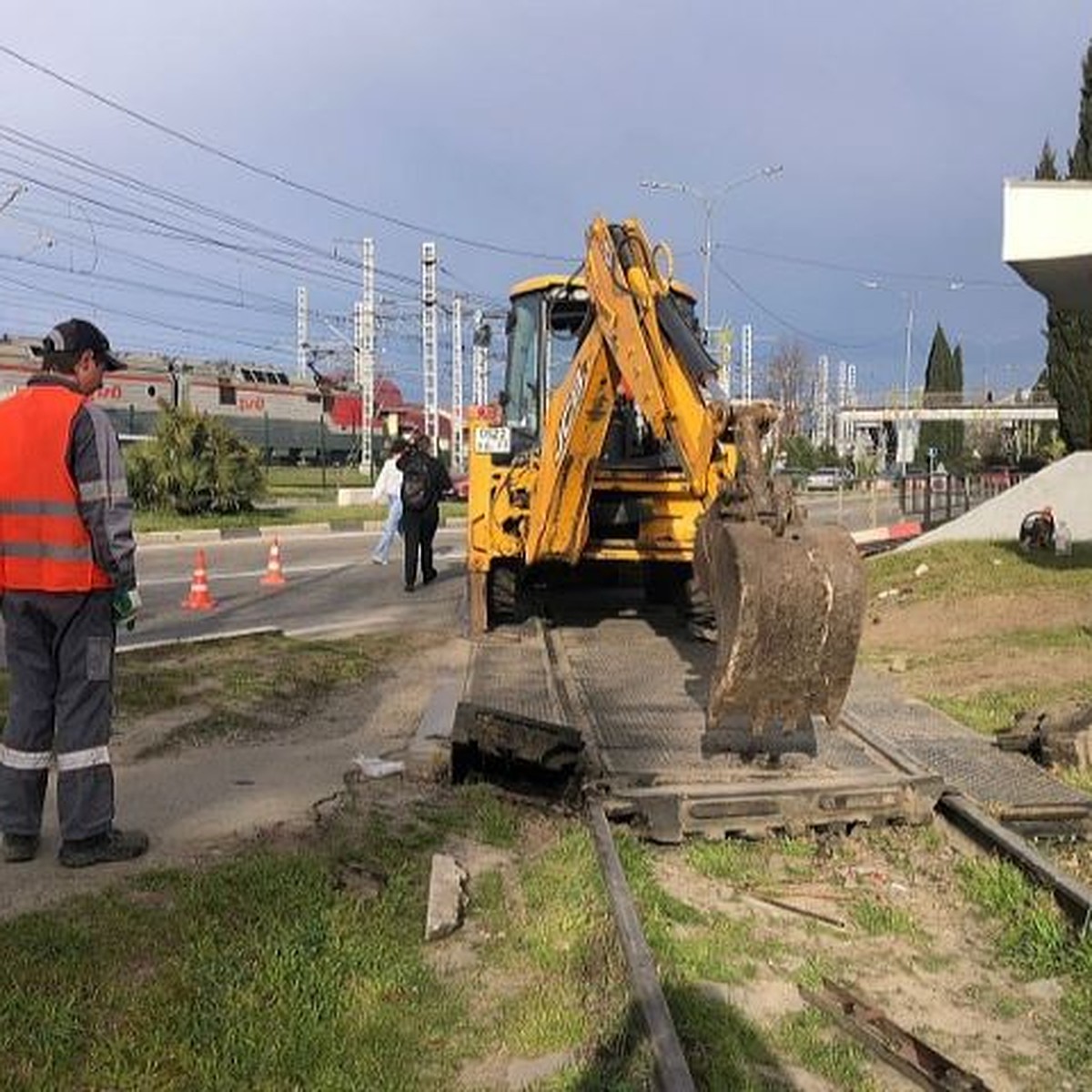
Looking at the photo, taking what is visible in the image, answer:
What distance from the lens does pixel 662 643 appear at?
11094mm

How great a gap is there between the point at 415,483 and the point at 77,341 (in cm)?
1075

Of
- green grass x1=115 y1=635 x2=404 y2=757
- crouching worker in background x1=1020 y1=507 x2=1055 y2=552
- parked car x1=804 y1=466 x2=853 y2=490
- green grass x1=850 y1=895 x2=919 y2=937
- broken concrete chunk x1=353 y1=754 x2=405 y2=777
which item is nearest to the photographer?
green grass x1=850 y1=895 x2=919 y2=937

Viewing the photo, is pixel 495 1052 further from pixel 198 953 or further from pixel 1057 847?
pixel 1057 847

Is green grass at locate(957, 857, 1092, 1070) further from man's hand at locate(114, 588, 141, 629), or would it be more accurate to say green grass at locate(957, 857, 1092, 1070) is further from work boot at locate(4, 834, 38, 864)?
work boot at locate(4, 834, 38, 864)

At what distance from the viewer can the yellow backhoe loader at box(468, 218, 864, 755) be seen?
5.45 m

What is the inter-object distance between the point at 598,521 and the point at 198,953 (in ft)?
24.8

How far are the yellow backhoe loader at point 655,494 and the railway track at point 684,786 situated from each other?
34 cm

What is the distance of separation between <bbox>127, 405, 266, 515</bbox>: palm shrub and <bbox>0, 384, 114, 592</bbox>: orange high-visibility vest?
23.5m

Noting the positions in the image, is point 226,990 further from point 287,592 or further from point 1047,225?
point 1047,225

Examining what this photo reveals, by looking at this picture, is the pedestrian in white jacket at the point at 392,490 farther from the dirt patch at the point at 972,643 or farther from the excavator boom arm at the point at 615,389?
the excavator boom arm at the point at 615,389

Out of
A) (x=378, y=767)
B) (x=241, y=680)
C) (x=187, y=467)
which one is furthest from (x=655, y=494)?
(x=187, y=467)

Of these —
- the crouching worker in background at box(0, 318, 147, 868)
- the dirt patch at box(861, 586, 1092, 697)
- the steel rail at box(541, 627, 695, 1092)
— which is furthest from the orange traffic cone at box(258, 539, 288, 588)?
the crouching worker in background at box(0, 318, 147, 868)

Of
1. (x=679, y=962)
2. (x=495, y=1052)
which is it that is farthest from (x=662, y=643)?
(x=495, y=1052)

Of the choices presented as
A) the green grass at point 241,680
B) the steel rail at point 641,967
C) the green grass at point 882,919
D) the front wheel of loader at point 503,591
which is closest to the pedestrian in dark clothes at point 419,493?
the front wheel of loader at point 503,591
